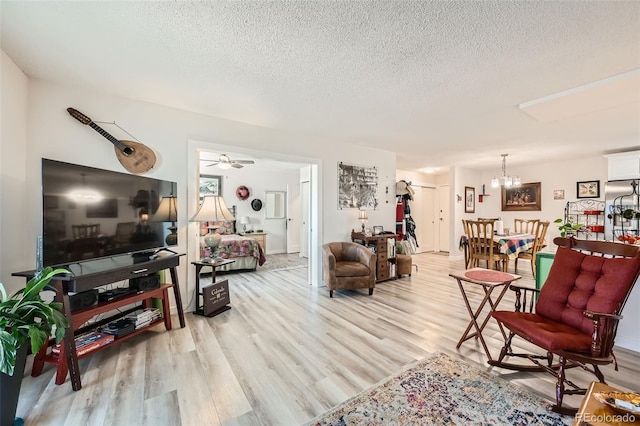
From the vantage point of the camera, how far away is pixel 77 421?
154 centimetres

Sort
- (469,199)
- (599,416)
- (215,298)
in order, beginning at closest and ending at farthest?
1. (599,416)
2. (215,298)
3. (469,199)

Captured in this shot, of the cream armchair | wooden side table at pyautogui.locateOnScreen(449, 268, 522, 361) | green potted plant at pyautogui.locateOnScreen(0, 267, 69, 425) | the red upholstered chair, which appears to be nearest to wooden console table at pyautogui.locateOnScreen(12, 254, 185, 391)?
green potted plant at pyautogui.locateOnScreen(0, 267, 69, 425)

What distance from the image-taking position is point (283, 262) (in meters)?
6.39

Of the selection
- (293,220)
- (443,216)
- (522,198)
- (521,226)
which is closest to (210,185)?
(293,220)

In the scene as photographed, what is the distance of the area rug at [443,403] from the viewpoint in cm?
156

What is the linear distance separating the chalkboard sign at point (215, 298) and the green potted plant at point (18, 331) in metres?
1.57

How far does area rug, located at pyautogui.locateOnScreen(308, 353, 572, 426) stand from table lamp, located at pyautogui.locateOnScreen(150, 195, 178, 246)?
238 cm

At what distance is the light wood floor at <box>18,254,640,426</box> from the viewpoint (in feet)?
5.39

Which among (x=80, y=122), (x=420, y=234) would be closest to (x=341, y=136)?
(x=80, y=122)

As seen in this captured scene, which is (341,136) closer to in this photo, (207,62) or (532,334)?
(207,62)

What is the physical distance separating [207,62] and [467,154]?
17.0ft

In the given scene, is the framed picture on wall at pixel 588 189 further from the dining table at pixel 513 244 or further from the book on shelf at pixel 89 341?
the book on shelf at pixel 89 341

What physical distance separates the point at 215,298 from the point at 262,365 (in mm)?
1338

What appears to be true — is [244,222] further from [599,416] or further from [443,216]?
[599,416]
